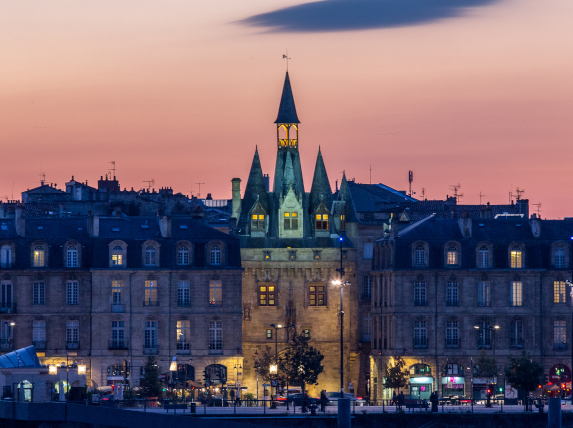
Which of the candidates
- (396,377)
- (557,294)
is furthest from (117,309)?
(557,294)

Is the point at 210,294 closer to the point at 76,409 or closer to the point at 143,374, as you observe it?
the point at 143,374

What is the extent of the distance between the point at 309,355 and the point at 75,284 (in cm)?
1702

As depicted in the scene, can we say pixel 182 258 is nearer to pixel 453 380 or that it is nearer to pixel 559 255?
pixel 453 380

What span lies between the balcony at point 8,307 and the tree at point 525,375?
111 ft

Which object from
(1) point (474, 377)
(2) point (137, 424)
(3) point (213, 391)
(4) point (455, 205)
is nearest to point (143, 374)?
(3) point (213, 391)

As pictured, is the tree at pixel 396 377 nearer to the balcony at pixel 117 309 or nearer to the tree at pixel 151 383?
the tree at pixel 151 383

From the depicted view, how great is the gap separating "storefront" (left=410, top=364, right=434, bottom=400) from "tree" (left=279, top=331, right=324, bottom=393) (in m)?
6.37

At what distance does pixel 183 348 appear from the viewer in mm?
136000

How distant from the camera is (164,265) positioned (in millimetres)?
136125

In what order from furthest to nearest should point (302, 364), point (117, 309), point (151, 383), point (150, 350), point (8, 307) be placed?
point (117, 309) → point (150, 350) → point (8, 307) → point (302, 364) → point (151, 383)

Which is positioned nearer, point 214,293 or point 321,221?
point 214,293

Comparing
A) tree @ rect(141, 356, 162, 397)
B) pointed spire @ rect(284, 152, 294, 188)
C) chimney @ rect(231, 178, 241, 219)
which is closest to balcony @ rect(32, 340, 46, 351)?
tree @ rect(141, 356, 162, 397)

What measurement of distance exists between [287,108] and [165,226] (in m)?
21.0

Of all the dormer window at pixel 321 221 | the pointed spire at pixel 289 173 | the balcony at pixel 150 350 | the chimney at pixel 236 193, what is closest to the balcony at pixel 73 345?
the balcony at pixel 150 350
